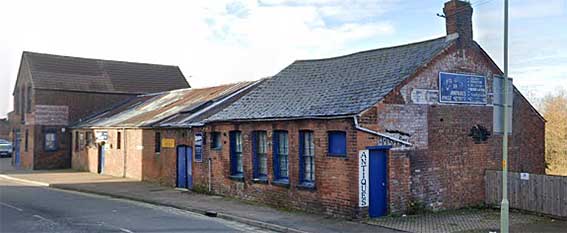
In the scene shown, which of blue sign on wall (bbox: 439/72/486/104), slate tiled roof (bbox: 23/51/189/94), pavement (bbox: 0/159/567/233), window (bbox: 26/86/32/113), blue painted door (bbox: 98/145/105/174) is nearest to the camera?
pavement (bbox: 0/159/567/233)

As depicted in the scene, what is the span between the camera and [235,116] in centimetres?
2073

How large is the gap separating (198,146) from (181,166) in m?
2.67

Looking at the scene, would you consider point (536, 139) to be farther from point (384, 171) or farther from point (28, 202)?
point (28, 202)

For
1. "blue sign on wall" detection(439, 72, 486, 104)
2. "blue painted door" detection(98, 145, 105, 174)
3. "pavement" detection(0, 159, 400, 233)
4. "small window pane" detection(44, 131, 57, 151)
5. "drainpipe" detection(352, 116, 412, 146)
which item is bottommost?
"pavement" detection(0, 159, 400, 233)

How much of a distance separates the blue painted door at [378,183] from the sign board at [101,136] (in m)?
22.8

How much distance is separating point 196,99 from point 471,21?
59.4ft

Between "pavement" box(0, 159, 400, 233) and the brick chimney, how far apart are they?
7248 millimetres

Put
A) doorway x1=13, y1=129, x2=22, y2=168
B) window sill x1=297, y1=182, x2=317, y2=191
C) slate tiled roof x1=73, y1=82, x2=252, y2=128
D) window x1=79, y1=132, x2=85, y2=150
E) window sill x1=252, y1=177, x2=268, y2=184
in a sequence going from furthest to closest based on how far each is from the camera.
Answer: doorway x1=13, y1=129, x2=22, y2=168
window x1=79, y1=132, x2=85, y2=150
slate tiled roof x1=73, y1=82, x2=252, y2=128
window sill x1=252, y1=177, x2=268, y2=184
window sill x1=297, y1=182, x2=317, y2=191

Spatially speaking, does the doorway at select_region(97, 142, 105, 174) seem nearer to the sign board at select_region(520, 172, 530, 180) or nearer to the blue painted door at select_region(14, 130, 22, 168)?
the blue painted door at select_region(14, 130, 22, 168)

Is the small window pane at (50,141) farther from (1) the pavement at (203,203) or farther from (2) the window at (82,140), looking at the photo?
(1) the pavement at (203,203)

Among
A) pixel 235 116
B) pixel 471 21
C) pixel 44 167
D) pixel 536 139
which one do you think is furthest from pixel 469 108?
pixel 44 167

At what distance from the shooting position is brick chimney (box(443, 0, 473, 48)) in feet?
59.6

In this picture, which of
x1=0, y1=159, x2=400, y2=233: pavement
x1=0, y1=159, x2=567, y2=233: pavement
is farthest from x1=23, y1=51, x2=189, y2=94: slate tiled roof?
x1=0, y1=159, x2=567, y2=233: pavement

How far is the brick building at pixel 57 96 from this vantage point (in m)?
39.1
